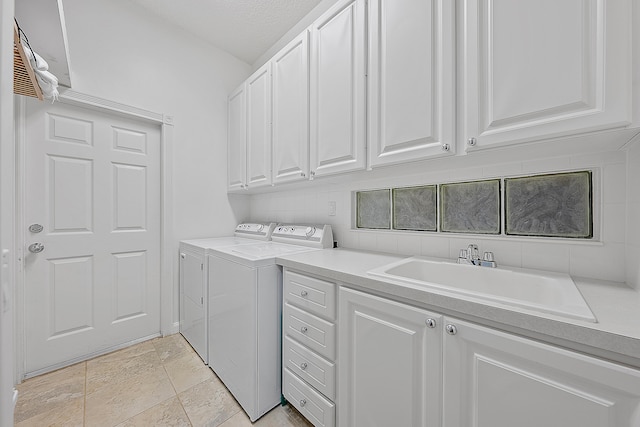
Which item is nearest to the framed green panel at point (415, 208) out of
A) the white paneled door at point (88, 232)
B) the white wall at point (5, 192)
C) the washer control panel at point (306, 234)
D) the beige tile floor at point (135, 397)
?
the washer control panel at point (306, 234)

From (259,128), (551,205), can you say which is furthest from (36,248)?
(551,205)

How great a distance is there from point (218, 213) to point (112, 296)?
1115 mm

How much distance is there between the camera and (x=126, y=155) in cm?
214

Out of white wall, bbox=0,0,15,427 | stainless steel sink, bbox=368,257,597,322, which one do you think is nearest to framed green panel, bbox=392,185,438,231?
stainless steel sink, bbox=368,257,597,322

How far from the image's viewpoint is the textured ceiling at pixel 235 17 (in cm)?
208

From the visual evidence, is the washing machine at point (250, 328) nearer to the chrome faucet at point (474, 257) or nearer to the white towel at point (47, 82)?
the chrome faucet at point (474, 257)

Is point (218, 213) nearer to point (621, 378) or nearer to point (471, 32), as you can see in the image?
point (471, 32)

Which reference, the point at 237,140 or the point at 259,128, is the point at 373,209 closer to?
the point at 259,128

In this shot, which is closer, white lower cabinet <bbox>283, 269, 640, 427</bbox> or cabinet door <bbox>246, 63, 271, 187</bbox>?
white lower cabinet <bbox>283, 269, 640, 427</bbox>

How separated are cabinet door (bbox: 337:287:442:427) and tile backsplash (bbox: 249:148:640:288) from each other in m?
0.67

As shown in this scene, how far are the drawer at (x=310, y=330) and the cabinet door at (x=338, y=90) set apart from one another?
2.83 feet

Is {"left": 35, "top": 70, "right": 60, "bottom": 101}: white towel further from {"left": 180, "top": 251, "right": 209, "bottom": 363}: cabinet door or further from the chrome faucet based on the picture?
the chrome faucet

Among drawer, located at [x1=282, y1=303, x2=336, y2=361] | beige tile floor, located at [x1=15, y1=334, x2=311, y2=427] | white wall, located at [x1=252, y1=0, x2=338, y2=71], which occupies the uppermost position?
white wall, located at [x1=252, y1=0, x2=338, y2=71]

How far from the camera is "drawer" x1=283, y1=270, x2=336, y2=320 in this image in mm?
1195
